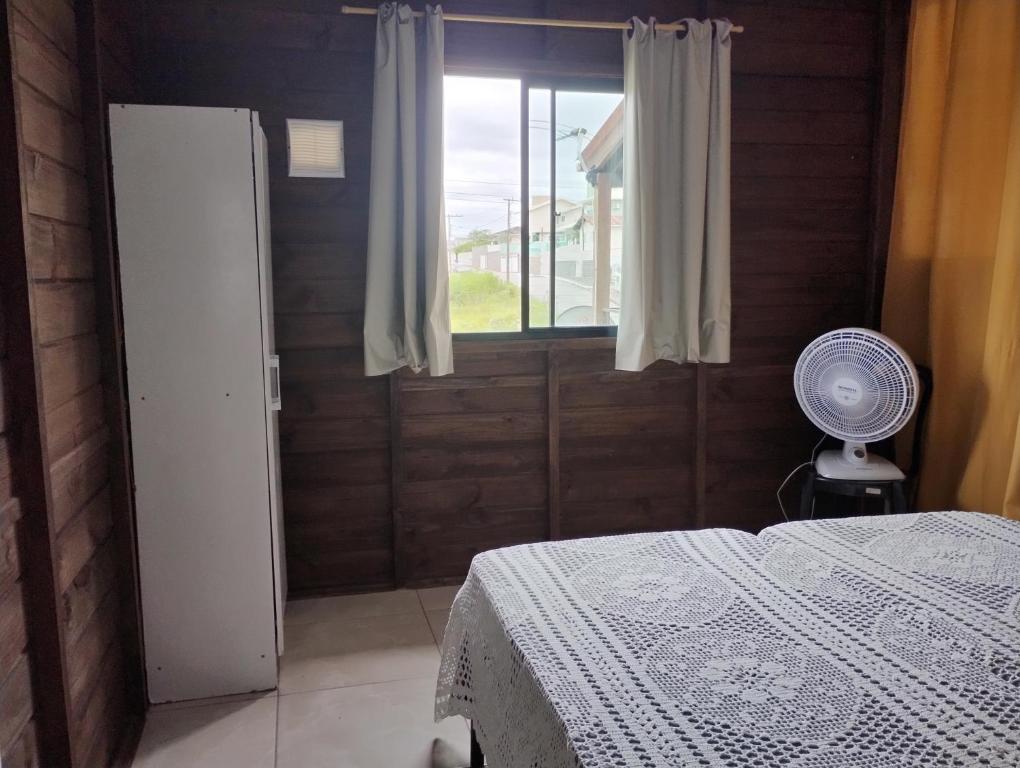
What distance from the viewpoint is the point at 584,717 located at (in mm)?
1196

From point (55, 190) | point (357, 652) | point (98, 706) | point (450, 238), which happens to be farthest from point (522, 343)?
point (98, 706)

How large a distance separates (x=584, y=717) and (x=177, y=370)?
1.61 m

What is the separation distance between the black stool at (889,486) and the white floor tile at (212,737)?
2.05 meters

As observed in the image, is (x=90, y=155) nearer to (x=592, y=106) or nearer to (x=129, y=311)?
(x=129, y=311)

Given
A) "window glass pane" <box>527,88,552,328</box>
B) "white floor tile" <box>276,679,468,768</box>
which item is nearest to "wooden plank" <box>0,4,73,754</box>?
"white floor tile" <box>276,679,468,768</box>

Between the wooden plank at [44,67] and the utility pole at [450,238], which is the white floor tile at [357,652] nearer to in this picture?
the utility pole at [450,238]

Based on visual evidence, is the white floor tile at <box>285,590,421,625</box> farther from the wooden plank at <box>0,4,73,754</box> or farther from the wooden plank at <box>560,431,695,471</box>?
the wooden plank at <box>0,4,73,754</box>

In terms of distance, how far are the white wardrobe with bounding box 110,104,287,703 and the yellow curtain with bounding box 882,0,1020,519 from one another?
2.50 meters

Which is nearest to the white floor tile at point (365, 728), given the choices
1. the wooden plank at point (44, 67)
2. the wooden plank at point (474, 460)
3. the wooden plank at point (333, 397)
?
the wooden plank at point (474, 460)

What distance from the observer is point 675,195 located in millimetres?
3137

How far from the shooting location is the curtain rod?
285cm

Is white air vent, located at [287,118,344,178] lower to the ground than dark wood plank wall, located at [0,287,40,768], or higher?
higher

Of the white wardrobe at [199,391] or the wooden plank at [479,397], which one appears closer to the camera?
the white wardrobe at [199,391]

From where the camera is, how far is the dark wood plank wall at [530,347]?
292 centimetres
